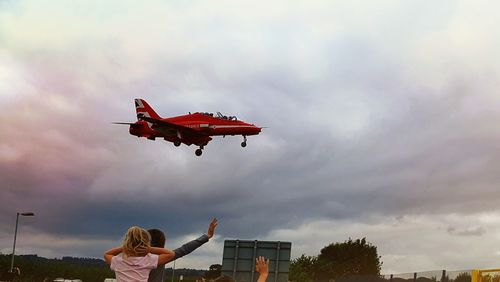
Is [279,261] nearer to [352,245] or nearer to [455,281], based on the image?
[455,281]

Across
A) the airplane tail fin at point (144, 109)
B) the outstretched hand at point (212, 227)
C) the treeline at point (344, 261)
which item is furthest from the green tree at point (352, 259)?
the outstretched hand at point (212, 227)

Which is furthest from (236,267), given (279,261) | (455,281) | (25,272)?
(25,272)

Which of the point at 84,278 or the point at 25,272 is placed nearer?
the point at 25,272

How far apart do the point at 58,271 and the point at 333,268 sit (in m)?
48.7

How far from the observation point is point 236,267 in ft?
62.7

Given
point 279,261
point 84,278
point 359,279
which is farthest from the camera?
point 84,278

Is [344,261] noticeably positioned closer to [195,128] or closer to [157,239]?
[195,128]

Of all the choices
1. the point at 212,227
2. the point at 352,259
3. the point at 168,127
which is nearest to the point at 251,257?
the point at 212,227

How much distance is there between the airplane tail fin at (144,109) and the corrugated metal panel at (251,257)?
2843 cm

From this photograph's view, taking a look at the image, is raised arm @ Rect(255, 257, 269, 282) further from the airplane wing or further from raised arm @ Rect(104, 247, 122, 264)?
the airplane wing

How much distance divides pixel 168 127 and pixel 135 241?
3597 cm

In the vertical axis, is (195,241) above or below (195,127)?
below

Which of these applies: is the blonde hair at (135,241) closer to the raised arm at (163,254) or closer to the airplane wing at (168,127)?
the raised arm at (163,254)

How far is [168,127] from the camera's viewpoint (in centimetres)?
4216
